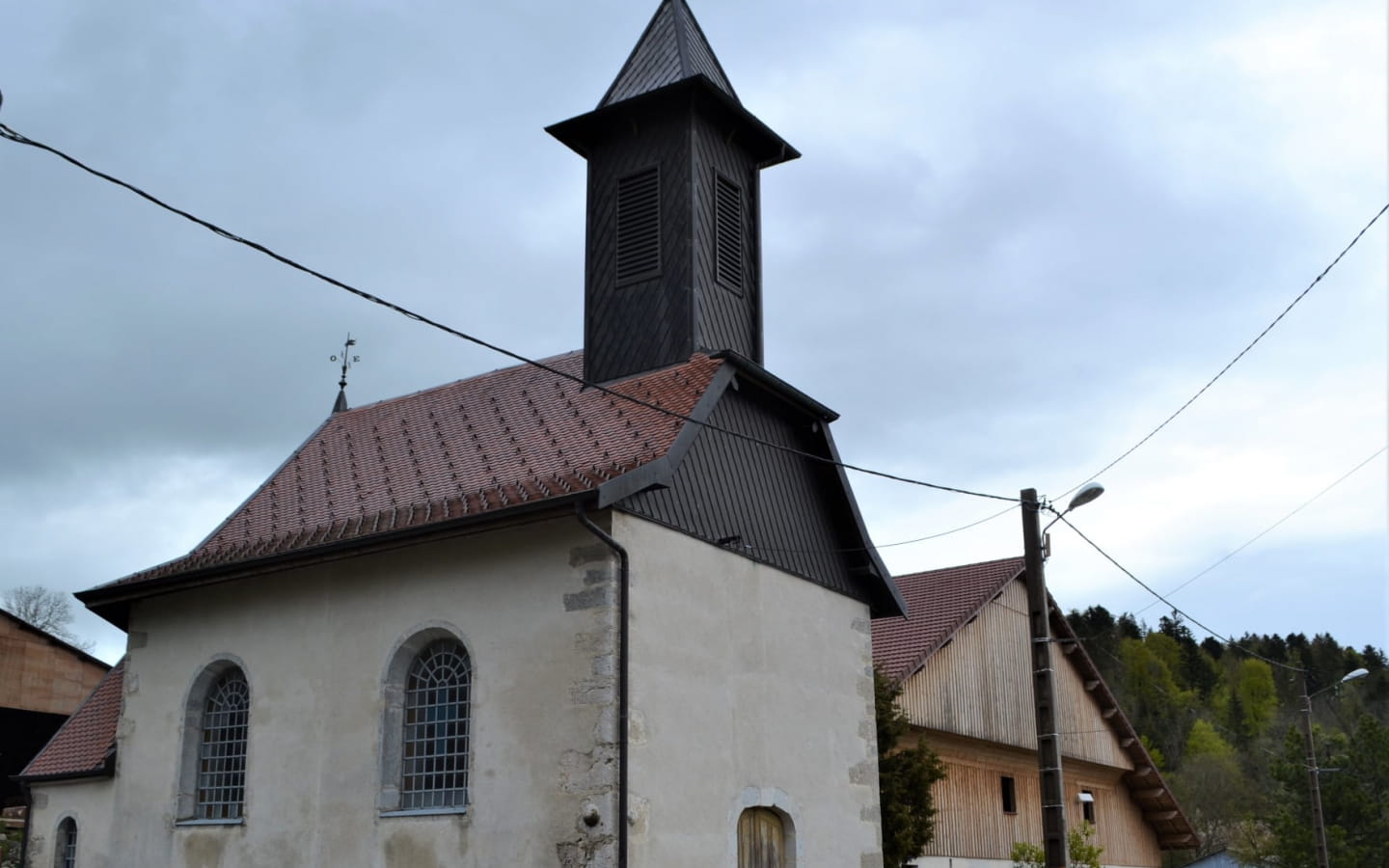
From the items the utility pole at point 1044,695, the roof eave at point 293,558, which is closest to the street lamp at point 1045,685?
the utility pole at point 1044,695

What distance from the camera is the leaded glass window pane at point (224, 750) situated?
52.3ft

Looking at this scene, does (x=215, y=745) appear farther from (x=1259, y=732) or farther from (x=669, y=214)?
(x=1259, y=732)

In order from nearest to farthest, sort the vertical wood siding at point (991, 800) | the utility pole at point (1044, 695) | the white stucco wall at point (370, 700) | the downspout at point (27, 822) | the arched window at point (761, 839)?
1. the utility pole at point (1044, 695)
2. the white stucco wall at point (370, 700)
3. the arched window at point (761, 839)
4. the downspout at point (27, 822)
5. the vertical wood siding at point (991, 800)

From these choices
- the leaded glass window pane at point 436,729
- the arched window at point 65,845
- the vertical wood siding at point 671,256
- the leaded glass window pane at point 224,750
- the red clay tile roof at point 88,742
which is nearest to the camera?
the leaded glass window pane at point 436,729

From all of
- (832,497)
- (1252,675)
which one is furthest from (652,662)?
(1252,675)

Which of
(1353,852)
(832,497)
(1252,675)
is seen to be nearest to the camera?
(832,497)

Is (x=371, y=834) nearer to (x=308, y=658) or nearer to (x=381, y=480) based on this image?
(x=308, y=658)

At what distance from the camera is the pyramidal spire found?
18031 millimetres

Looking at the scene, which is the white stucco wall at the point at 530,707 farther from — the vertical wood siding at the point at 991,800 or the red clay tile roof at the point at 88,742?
the vertical wood siding at the point at 991,800

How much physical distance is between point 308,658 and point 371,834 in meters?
2.27

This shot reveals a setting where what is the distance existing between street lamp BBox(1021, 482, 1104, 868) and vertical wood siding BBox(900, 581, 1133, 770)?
906cm

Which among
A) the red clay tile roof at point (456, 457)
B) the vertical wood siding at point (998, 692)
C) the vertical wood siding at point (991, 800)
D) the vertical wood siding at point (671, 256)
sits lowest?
the vertical wood siding at point (991, 800)

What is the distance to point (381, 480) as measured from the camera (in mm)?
16797

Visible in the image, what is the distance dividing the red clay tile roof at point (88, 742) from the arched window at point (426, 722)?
16.9 ft
